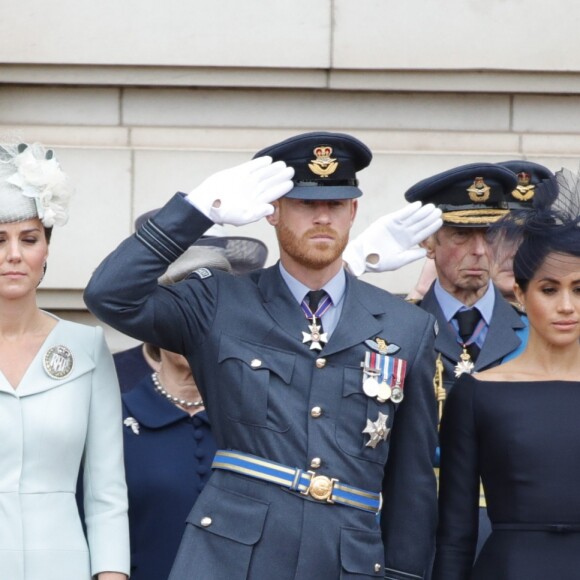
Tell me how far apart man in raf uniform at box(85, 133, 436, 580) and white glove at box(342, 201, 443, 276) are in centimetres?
56

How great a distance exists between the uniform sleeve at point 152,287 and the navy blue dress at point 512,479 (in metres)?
0.76

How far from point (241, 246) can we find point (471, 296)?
0.97 m

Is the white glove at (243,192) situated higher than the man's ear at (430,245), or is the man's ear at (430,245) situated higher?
the white glove at (243,192)

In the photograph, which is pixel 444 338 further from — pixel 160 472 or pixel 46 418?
pixel 46 418

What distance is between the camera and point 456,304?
18.6 feet

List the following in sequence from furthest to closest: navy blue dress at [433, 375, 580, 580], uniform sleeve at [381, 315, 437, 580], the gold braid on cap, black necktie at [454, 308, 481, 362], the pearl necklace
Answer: the gold braid on cap < black necktie at [454, 308, 481, 362] < the pearl necklace < uniform sleeve at [381, 315, 437, 580] < navy blue dress at [433, 375, 580, 580]

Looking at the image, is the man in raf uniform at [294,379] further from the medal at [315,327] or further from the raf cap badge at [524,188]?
the raf cap badge at [524,188]

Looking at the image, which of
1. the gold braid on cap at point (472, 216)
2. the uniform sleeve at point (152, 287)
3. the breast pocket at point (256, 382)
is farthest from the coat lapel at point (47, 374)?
the gold braid on cap at point (472, 216)

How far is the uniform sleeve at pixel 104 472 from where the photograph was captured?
192 inches

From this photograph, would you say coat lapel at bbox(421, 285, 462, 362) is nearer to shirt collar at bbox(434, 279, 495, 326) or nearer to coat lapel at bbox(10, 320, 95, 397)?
shirt collar at bbox(434, 279, 495, 326)

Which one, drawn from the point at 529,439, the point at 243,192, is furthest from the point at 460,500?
the point at 243,192

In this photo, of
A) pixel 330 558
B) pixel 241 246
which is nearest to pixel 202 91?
pixel 241 246

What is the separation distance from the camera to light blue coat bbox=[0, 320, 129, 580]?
472 centimetres

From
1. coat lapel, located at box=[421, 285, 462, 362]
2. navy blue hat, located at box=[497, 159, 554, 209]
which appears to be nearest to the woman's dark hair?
coat lapel, located at box=[421, 285, 462, 362]
